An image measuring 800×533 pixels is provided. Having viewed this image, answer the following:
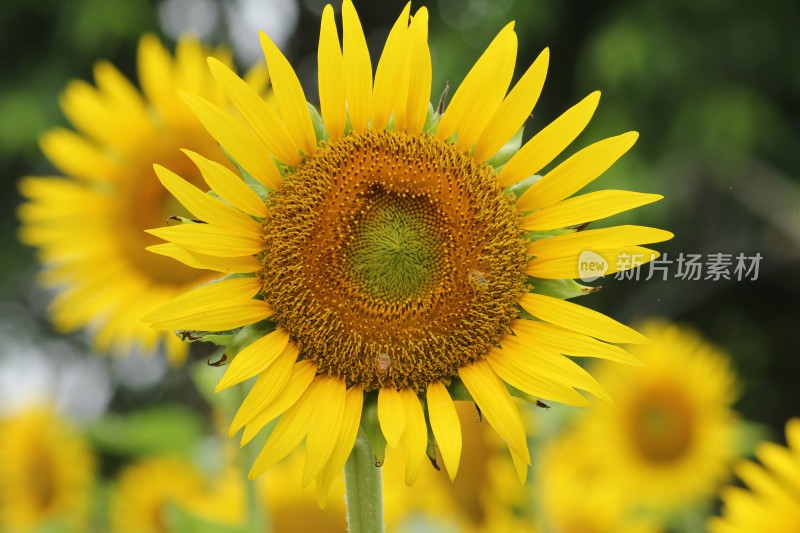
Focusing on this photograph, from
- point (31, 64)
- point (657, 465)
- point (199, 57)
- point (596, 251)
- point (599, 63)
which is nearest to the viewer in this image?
point (596, 251)

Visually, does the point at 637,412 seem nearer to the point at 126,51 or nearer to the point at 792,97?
the point at 792,97

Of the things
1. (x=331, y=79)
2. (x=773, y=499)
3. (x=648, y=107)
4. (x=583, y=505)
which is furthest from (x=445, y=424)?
(x=648, y=107)

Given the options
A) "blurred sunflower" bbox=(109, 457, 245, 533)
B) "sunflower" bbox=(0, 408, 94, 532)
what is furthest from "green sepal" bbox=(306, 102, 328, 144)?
"sunflower" bbox=(0, 408, 94, 532)

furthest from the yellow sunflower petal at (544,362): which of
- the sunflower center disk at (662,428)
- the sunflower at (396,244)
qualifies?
the sunflower center disk at (662,428)

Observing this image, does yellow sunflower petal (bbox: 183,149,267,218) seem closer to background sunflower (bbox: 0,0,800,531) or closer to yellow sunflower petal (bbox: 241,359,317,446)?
yellow sunflower petal (bbox: 241,359,317,446)

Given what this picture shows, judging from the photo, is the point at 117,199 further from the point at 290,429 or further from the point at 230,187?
the point at 290,429

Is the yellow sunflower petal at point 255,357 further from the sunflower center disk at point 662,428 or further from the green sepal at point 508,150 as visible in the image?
the sunflower center disk at point 662,428

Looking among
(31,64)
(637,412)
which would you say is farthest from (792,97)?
(31,64)
